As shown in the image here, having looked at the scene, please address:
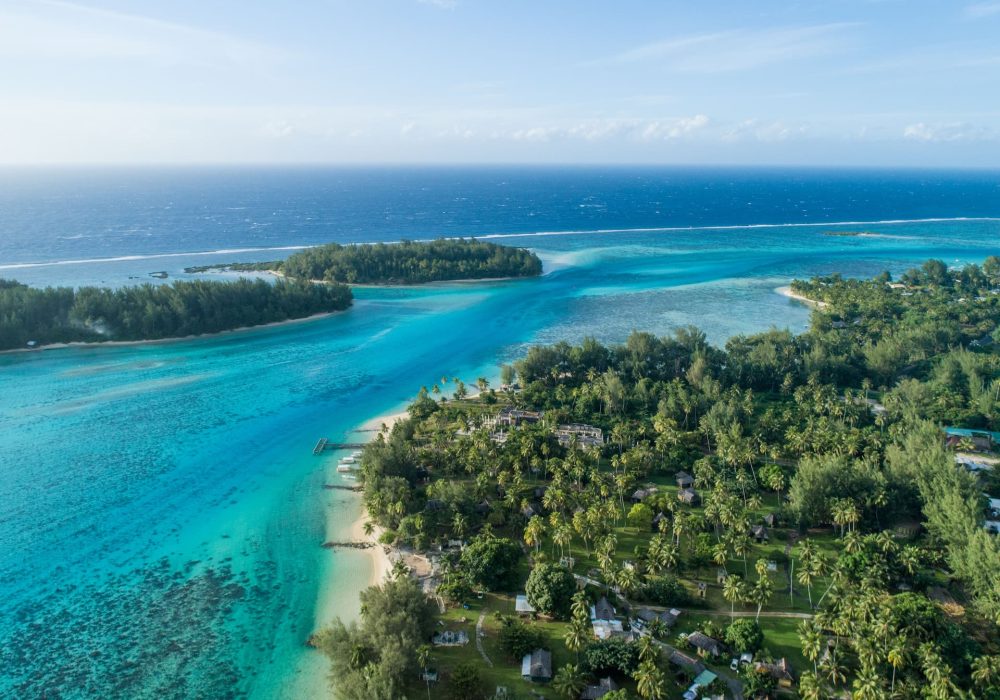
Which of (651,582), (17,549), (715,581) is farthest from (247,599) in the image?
(715,581)

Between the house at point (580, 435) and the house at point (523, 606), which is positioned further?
the house at point (580, 435)

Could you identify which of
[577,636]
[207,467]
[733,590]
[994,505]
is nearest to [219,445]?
[207,467]

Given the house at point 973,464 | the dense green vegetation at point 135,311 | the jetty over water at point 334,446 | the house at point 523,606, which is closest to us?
the house at point 523,606

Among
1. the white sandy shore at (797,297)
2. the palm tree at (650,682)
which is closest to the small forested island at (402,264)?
the white sandy shore at (797,297)

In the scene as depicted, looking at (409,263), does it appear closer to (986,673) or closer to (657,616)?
(657,616)

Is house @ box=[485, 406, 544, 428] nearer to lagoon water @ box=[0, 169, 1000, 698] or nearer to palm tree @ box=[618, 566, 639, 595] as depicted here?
lagoon water @ box=[0, 169, 1000, 698]

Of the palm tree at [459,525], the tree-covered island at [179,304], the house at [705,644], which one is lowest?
the house at [705,644]

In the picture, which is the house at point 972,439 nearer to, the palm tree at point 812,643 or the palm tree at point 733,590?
the palm tree at point 812,643
